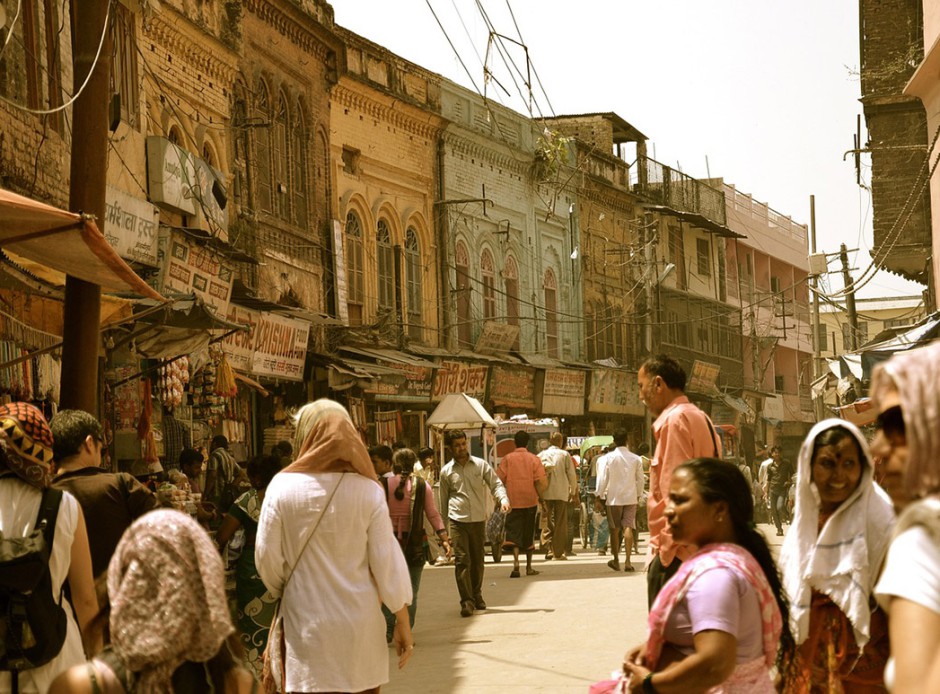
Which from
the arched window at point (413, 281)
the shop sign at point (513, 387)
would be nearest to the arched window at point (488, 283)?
the shop sign at point (513, 387)

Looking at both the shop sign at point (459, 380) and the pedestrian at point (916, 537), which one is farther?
the shop sign at point (459, 380)

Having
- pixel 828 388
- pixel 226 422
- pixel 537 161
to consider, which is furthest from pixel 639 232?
pixel 226 422

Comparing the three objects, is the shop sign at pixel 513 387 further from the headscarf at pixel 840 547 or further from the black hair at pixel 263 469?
the headscarf at pixel 840 547

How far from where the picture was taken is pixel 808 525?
5762 millimetres

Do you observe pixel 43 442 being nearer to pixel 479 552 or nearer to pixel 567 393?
pixel 479 552

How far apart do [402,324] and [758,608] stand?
82.2 feet

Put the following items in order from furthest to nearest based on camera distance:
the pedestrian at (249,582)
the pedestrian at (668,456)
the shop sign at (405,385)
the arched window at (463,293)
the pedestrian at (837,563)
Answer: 1. the arched window at (463,293)
2. the shop sign at (405,385)
3. the pedestrian at (249,582)
4. the pedestrian at (668,456)
5. the pedestrian at (837,563)

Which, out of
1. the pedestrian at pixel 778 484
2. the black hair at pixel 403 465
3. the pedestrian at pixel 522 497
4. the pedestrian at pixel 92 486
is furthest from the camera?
the pedestrian at pixel 778 484

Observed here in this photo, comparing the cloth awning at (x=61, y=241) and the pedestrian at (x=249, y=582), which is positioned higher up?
the cloth awning at (x=61, y=241)

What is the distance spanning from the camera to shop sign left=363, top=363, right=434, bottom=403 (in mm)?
26547

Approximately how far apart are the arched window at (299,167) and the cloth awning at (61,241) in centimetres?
1649

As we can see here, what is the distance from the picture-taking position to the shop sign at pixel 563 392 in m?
36.8

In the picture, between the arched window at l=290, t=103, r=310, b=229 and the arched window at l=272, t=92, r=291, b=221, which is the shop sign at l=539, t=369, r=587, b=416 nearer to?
the arched window at l=290, t=103, r=310, b=229

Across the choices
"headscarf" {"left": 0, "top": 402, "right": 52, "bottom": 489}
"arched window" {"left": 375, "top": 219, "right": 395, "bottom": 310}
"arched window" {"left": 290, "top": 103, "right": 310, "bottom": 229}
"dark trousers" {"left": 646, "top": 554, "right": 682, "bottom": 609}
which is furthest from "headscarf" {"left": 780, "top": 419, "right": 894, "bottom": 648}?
"arched window" {"left": 375, "top": 219, "right": 395, "bottom": 310}
